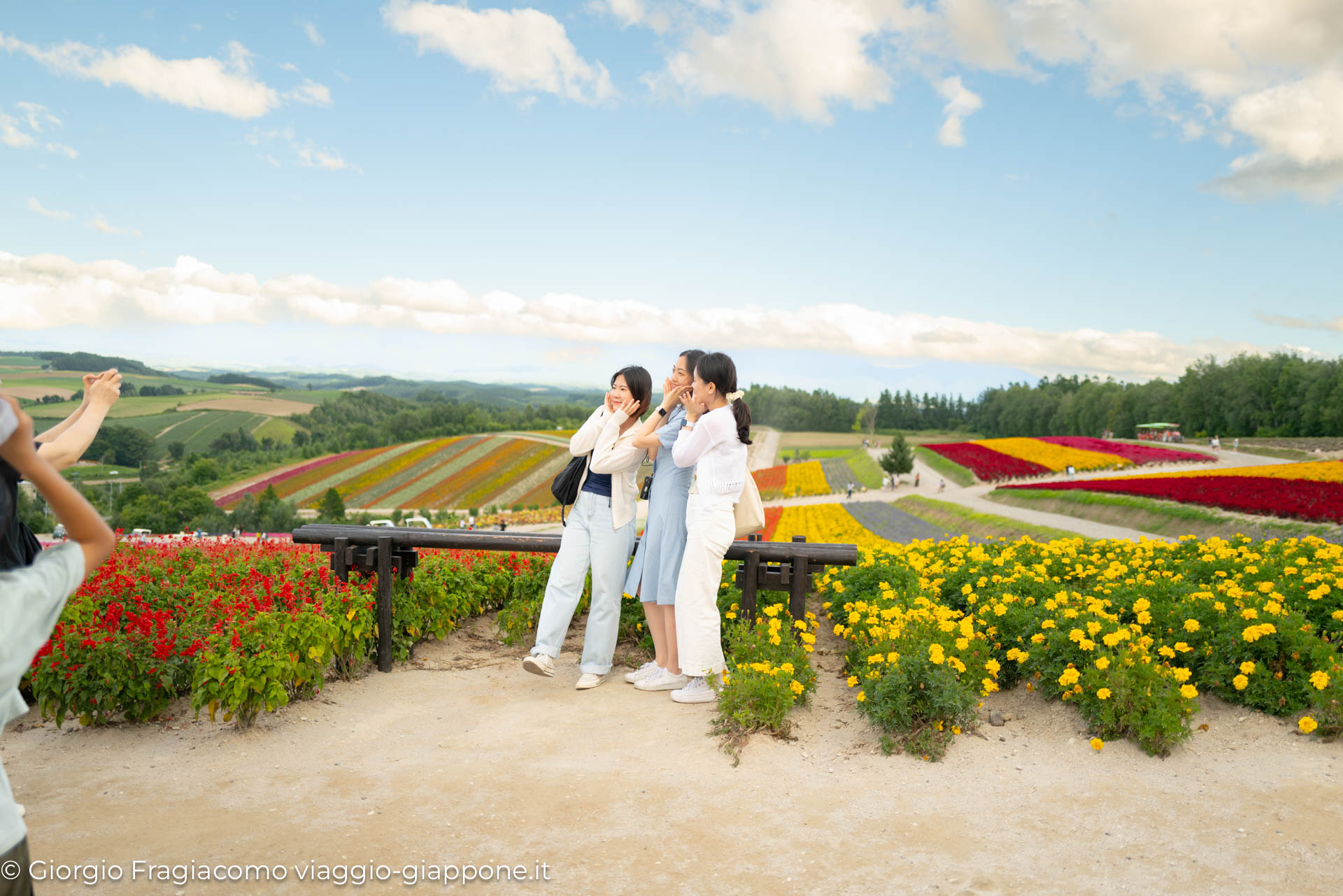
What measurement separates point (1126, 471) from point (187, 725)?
4649 cm

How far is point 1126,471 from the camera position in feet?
141

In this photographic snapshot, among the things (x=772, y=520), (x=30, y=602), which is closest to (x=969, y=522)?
(x=772, y=520)

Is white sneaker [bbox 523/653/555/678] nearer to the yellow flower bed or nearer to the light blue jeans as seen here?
the light blue jeans

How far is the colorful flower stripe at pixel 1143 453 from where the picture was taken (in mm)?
45281

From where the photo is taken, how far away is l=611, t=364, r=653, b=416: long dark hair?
5.76m

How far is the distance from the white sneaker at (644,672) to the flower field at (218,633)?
177 centimetres

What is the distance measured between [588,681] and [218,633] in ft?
7.69

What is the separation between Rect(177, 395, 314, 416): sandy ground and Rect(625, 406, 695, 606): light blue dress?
123 meters

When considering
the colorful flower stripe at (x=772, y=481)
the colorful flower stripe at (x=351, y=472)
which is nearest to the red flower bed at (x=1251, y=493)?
the colorful flower stripe at (x=772, y=481)

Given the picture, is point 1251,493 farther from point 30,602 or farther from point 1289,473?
point 30,602

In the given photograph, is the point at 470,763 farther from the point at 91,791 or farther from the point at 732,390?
the point at 732,390

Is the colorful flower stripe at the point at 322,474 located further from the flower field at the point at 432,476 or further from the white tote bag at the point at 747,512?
the white tote bag at the point at 747,512

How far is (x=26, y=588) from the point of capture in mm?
1830

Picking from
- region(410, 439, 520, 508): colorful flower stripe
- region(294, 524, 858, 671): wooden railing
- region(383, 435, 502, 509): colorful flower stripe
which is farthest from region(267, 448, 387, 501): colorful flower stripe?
region(294, 524, 858, 671): wooden railing
